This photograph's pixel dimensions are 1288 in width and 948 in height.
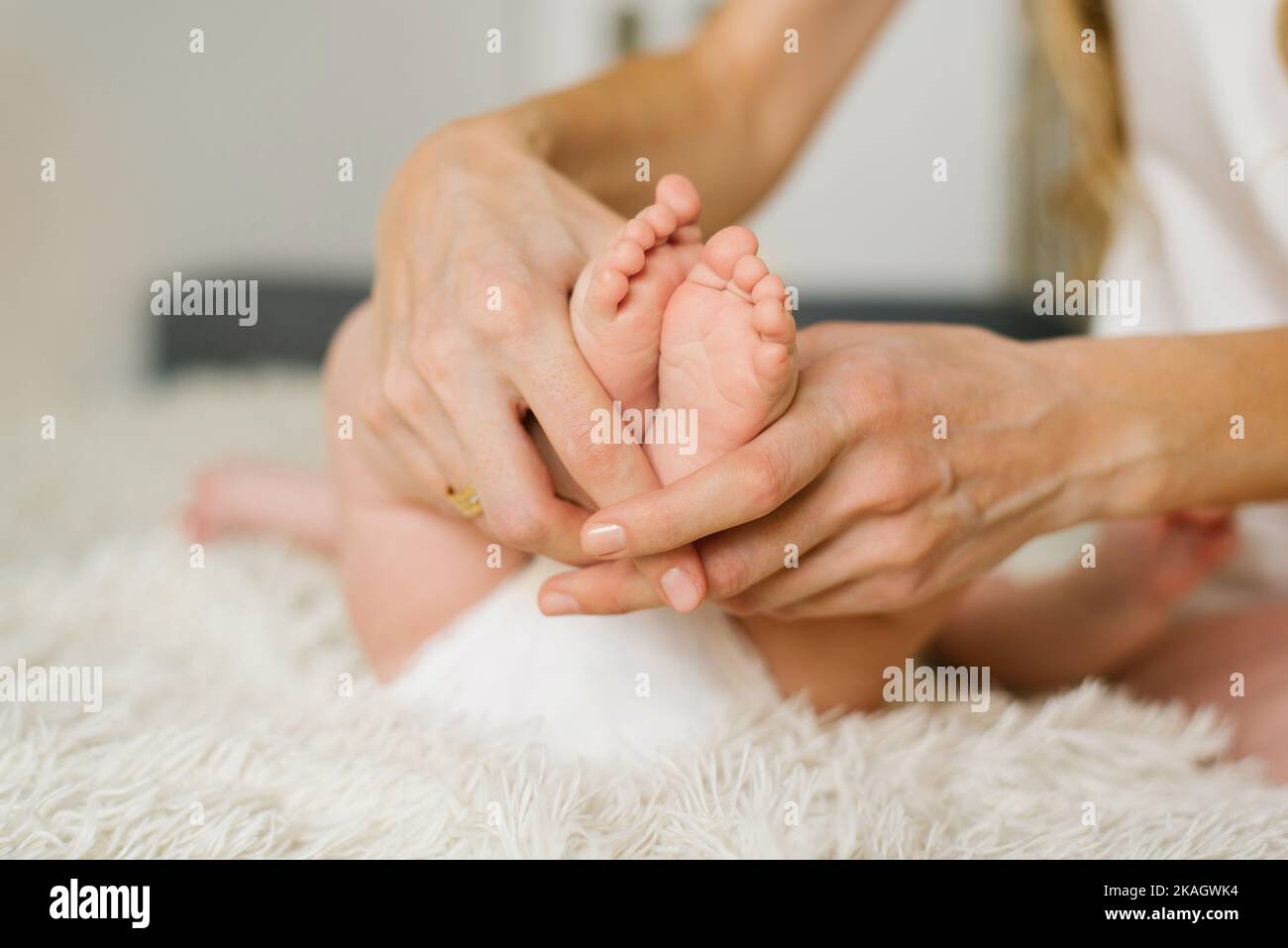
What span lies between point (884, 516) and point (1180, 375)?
0.80 feet

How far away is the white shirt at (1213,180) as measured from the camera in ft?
3.26

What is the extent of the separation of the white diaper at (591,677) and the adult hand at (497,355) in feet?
0.35

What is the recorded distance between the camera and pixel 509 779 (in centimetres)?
62

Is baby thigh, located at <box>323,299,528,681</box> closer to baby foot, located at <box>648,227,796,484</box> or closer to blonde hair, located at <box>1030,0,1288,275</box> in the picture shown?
baby foot, located at <box>648,227,796,484</box>

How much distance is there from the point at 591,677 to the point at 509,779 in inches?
4.6

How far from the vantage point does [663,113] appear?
0.98m

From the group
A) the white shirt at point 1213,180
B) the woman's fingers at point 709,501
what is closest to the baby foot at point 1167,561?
the white shirt at point 1213,180

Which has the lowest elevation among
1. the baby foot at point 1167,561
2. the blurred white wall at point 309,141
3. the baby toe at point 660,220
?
the baby foot at point 1167,561

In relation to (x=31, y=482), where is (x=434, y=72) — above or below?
above

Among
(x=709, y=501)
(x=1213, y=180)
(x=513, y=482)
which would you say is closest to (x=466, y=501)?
(x=513, y=482)

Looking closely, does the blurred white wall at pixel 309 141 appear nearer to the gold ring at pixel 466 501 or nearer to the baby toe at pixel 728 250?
the gold ring at pixel 466 501

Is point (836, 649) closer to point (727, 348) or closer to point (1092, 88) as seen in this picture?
point (727, 348)
